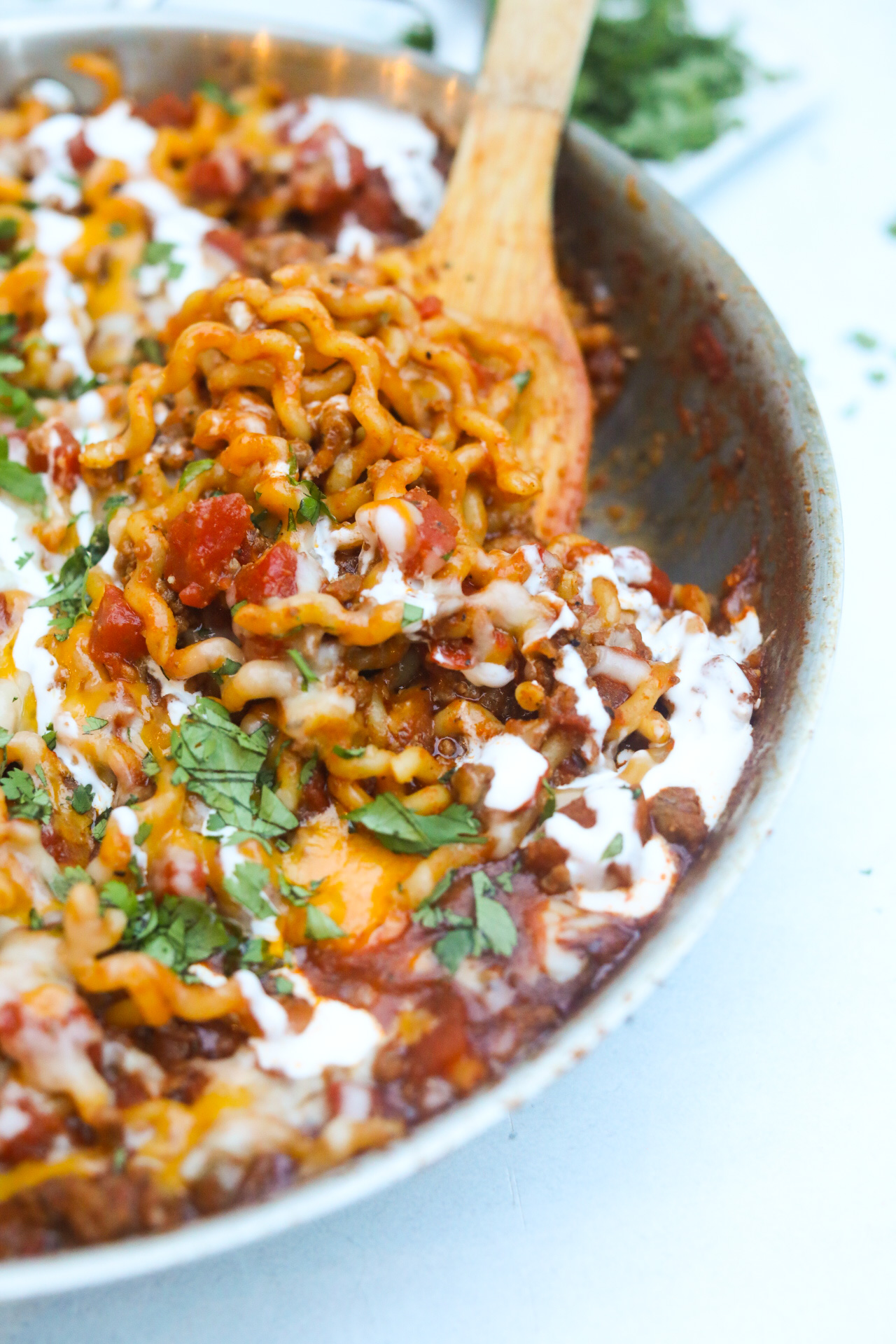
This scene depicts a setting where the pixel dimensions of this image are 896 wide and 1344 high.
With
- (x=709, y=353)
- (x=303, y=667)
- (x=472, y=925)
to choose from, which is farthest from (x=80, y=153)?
(x=472, y=925)

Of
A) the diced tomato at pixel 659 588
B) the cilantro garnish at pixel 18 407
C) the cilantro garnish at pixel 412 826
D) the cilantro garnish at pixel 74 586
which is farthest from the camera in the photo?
the cilantro garnish at pixel 18 407

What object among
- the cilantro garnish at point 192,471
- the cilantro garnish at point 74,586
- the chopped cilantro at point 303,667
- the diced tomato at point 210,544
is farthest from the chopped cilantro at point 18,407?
the chopped cilantro at point 303,667

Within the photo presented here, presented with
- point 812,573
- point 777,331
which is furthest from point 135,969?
point 777,331

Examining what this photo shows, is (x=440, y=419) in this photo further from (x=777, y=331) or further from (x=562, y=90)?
(x=562, y=90)

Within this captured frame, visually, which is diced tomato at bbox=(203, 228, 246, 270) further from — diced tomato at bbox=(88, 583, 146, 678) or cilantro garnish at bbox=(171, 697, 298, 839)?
cilantro garnish at bbox=(171, 697, 298, 839)

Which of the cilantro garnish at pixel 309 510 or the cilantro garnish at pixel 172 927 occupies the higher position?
the cilantro garnish at pixel 309 510

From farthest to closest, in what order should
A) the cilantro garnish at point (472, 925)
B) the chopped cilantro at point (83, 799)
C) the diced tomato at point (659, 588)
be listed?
the diced tomato at point (659, 588) → the chopped cilantro at point (83, 799) → the cilantro garnish at point (472, 925)

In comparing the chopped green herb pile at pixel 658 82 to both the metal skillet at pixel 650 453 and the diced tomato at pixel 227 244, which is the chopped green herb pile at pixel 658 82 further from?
the diced tomato at pixel 227 244
